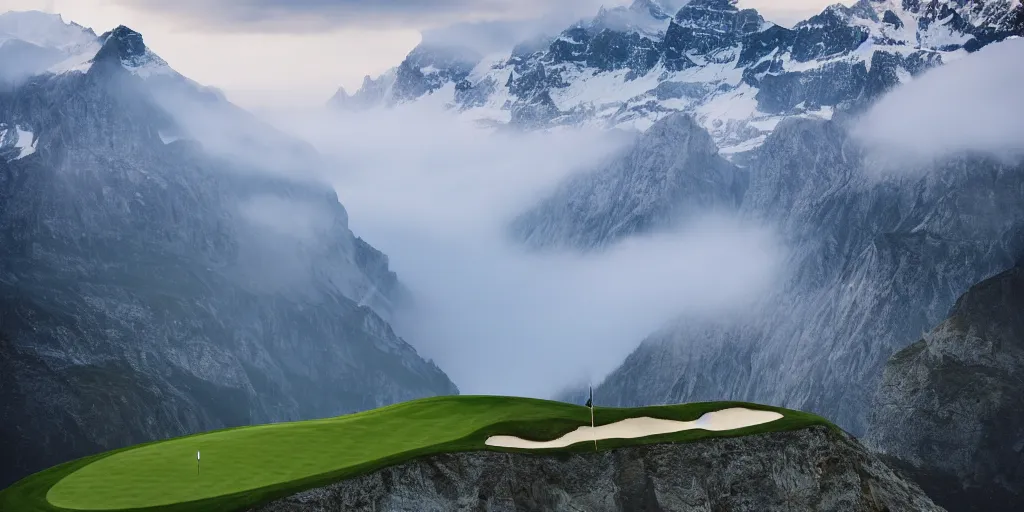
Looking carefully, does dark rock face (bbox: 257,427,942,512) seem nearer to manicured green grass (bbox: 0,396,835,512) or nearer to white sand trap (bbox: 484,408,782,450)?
manicured green grass (bbox: 0,396,835,512)

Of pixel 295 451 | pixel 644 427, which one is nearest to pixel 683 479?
pixel 644 427

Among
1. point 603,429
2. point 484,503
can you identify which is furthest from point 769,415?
point 484,503

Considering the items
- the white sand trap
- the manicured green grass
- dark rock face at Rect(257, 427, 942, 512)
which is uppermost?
the manicured green grass

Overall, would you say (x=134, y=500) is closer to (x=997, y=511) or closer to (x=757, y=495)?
(x=757, y=495)

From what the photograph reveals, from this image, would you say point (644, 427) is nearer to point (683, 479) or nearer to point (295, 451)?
point (683, 479)

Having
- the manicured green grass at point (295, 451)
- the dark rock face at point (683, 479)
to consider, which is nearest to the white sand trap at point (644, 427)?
the manicured green grass at point (295, 451)

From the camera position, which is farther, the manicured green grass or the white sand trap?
the white sand trap

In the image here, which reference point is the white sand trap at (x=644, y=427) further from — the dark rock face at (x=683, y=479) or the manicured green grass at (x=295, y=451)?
the dark rock face at (x=683, y=479)

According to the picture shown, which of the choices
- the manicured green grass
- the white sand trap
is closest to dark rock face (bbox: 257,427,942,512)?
the manicured green grass
